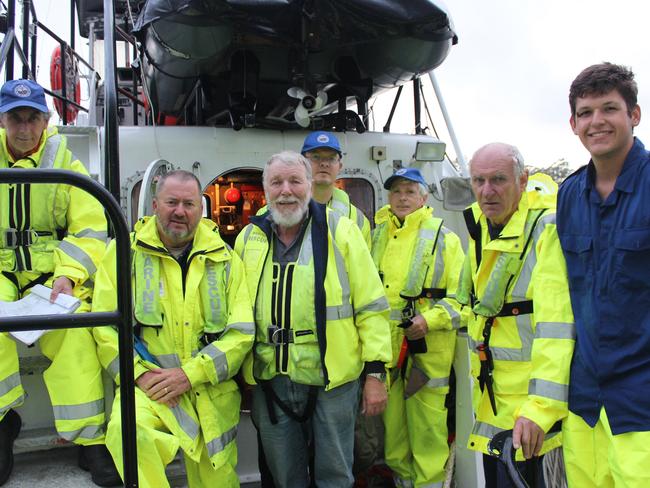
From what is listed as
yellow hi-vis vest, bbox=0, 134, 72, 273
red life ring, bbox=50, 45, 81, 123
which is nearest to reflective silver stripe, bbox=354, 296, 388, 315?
yellow hi-vis vest, bbox=0, 134, 72, 273

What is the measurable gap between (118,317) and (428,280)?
2.11m

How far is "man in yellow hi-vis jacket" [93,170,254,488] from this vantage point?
7.79 feet

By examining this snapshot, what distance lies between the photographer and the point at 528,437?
6.07 ft

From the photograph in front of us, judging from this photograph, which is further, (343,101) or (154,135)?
(343,101)

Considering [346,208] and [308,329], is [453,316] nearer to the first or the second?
[346,208]

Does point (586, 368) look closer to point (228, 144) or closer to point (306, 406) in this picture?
point (306, 406)

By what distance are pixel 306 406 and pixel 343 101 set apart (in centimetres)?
283

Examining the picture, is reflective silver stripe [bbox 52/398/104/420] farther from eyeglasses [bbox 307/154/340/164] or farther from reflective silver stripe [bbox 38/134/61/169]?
eyeglasses [bbox 307/154/340/164]

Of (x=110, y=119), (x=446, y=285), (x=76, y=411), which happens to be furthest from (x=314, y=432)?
(x=110, y=119)

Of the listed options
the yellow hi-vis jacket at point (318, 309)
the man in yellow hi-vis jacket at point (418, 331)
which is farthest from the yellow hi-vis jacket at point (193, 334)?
the man in yellow hi-vis jacket at point (418, 331)

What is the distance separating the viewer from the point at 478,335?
254 centimetres

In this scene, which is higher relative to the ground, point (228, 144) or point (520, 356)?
point (228, 144)

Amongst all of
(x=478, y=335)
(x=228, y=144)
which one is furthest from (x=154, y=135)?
(x=478, y=335)

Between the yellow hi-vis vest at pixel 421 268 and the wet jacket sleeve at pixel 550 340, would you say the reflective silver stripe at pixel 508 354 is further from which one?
the yellow hi-vis vest at pixel 421 268
